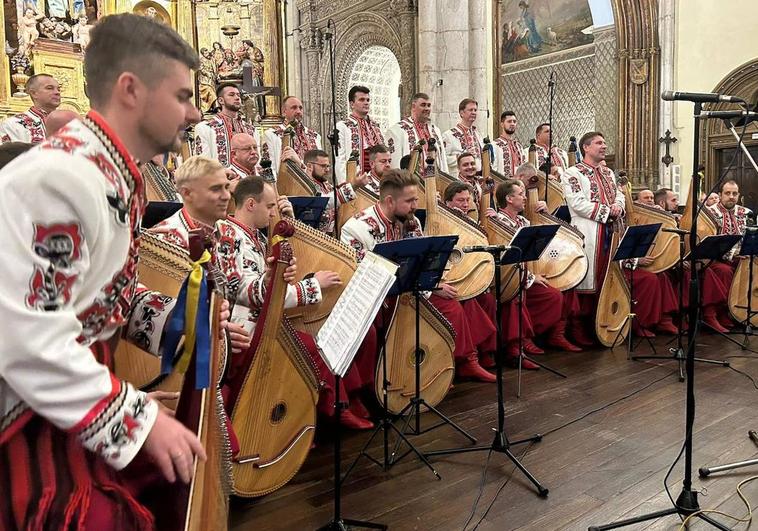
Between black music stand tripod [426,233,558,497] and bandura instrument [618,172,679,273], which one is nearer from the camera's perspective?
black music stand tripod [426,233,558,497]

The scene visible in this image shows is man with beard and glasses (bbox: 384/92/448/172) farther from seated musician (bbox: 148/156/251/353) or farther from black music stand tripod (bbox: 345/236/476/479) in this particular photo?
seated musician (bbox: 148/156/251/353)

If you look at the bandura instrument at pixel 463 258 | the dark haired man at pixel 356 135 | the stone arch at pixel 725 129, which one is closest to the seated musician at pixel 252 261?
the bandura instrument at pixel 463 258

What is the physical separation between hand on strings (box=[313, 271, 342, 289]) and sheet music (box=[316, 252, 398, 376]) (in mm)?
1023

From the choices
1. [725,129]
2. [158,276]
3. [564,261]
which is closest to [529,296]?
[564,261]

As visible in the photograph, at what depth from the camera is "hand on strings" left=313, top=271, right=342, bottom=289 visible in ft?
11.1

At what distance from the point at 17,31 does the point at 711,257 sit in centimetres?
1060

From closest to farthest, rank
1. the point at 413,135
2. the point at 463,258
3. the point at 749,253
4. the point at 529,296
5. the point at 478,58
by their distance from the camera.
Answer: the point at 463,258 < the point at 529,296 < the point at 749,253 < the point at 413,135 < the point at 478,58

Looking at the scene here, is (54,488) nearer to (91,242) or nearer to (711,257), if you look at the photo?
(91,242)

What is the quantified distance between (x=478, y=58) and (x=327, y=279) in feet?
23.7

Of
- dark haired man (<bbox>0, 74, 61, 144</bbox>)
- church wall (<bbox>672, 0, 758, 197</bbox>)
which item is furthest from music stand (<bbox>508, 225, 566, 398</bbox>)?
church wall (<bbox>672, 0, 758, 197</bbox>)

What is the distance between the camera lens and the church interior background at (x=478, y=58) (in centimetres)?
998

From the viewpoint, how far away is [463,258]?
481cm

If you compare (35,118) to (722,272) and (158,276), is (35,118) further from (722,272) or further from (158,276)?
(722,272)

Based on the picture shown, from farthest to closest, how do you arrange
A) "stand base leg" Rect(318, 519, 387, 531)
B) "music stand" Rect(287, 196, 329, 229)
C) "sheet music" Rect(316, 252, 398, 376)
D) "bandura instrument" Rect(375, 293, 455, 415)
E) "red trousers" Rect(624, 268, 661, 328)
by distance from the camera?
"red trousers" Rect(624, 268, 661, 328) < "music stand" Rect(287, 196, 329, 229) < "bandura instrument" Rect(375, 293, 455, 415) < "stand base leg" Rect(318, 519, 387, 531) < "sheet music" Rect(316, 252, 398, 376)
